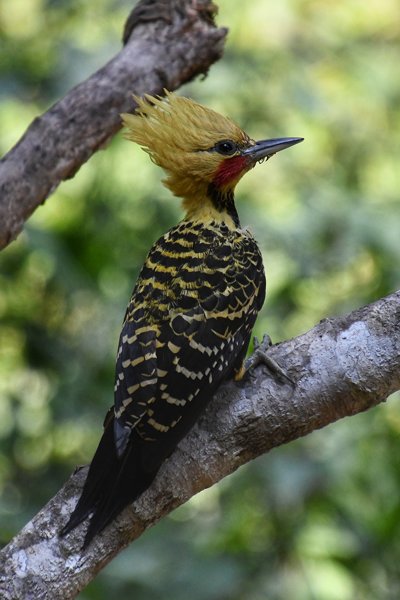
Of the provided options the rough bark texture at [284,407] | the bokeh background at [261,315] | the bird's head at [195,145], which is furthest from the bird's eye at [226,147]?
the bokeh background at [261,315]

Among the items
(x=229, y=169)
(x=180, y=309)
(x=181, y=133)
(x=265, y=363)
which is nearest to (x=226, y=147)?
(x=229, y=169)

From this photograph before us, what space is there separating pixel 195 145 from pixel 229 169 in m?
0.18

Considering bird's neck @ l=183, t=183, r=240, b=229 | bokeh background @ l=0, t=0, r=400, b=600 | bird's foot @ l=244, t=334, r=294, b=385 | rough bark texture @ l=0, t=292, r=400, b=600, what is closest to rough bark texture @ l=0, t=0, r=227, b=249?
bird's neck @ l=183, t=183, r=240, b=229

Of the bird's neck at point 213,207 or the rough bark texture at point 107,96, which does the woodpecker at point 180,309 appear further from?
the rough bark texture at point 107,96

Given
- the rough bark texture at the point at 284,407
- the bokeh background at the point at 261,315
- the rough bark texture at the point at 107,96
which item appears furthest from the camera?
the bokeh background at the point at 261,315

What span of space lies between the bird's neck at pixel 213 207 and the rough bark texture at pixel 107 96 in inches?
21.5

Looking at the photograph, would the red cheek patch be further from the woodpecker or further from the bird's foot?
the bird's foot

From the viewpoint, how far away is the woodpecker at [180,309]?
137 inches

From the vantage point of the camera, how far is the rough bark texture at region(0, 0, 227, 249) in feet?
14.5

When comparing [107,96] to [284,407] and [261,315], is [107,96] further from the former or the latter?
[284,407]

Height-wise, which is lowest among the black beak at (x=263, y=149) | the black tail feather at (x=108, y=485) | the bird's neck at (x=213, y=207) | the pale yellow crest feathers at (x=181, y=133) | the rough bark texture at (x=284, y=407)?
the black tail feather at (x=108, y=485)

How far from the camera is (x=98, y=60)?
222 inches

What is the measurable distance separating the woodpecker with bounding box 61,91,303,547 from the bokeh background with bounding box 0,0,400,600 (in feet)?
4.23

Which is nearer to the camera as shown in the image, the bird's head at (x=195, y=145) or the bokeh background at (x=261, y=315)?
the bird's head at (x=195, y=145)
